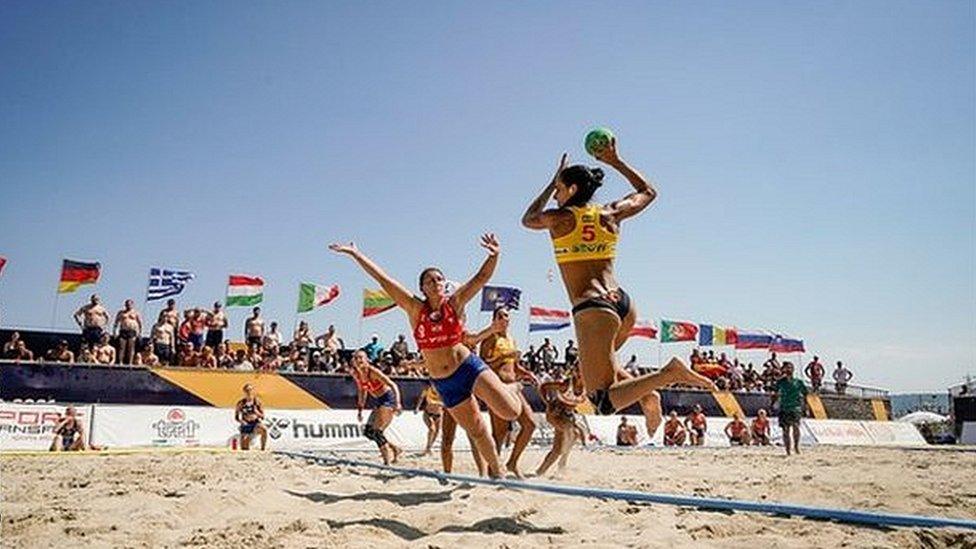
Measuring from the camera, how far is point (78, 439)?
44.2 feet

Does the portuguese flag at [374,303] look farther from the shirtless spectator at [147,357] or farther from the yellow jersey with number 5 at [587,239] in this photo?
the yellow jersey with number 5 at [587,239]

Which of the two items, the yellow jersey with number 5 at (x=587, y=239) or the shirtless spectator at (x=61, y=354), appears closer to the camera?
the yellow jersey with number 5 at (x=587, y=239)

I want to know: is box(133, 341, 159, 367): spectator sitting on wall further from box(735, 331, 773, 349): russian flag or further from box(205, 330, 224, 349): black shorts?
box(735, 331, 773, 349): russian flag

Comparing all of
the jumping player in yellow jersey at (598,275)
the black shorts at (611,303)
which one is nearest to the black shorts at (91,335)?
the jumping player in yellow jersey at (598,275)

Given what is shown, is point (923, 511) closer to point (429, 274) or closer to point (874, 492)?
point (874, 492)

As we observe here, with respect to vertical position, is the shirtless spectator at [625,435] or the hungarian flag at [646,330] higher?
the hungarian flag at [646,330]

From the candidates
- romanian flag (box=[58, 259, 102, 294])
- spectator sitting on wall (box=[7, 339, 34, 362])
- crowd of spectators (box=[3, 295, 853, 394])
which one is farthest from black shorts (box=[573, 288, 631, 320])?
romanian flag (box=[58, 259, 102, 294])

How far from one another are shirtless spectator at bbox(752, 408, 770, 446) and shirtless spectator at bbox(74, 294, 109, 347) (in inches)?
755

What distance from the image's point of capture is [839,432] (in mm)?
26594

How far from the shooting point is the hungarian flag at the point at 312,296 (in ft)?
78.0

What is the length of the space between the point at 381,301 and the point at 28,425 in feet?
39.7

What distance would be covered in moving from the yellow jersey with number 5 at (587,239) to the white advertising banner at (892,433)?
27.5m

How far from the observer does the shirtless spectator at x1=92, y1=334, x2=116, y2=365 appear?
15.1 metres

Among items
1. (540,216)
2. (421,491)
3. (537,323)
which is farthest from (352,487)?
(537,323)
